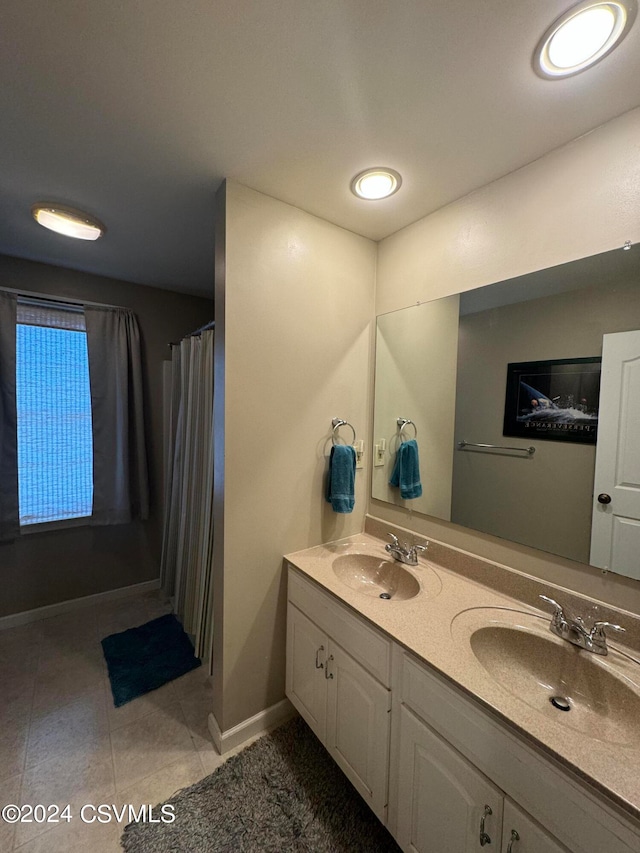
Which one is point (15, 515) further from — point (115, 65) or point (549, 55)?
point (549, 55)

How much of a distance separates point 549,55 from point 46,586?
3575mm

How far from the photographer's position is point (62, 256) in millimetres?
2078

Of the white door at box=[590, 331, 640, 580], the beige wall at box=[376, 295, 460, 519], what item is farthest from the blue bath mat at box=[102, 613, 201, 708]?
the white door at box=[590, 331, 640, 580]

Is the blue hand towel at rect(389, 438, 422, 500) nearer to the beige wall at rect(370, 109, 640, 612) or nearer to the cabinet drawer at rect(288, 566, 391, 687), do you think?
the beige wall at rect(370, 109, 640, 612)

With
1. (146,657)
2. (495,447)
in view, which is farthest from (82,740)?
(495,447)

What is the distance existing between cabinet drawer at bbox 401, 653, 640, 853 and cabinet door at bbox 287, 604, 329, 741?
49 centimetres

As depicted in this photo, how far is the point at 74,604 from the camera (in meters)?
2.37

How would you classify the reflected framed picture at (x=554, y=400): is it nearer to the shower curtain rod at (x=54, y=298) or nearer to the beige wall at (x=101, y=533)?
the beige wall at (x=101, y=533)

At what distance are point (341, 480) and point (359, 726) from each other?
0.90m

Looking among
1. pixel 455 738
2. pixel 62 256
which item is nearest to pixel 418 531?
pixel 455 738

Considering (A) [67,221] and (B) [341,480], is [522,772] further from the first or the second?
(A) [67,221]

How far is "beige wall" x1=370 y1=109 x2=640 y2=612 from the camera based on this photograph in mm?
983

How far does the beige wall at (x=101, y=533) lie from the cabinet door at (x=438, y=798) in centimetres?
237

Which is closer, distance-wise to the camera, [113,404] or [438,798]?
[438,798]
